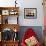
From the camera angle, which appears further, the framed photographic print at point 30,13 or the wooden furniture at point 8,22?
the framed photographic print at point 30,13

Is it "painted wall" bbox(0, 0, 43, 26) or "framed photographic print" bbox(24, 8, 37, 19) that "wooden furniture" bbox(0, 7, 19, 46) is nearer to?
"painted wall" bbox(0, 0, 43, 26)

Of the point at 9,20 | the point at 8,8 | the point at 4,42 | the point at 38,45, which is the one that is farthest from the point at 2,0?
the point at 38,45

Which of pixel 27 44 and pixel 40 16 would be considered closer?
pixel 27 44

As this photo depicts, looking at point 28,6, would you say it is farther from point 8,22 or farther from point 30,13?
point 8,22

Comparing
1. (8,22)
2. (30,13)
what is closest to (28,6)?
(30,13)

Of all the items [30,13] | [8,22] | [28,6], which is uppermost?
[28,6]

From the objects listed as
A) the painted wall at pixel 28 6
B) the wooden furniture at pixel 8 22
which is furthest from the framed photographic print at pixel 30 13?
the wooden furniture at pixel 8 22

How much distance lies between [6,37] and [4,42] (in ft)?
0.65

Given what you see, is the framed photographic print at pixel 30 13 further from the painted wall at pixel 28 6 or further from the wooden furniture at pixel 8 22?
the wooden furniture at pixel 8 22

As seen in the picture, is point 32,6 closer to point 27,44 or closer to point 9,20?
point 9,20

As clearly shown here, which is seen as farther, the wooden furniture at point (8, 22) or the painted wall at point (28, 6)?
→ the painted wall at point (28, 6)

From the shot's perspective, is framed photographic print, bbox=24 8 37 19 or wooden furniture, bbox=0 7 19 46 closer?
wooden furniture, bbox=0 7 19 46

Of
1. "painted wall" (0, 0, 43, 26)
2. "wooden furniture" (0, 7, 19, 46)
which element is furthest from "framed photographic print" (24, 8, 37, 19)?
"wooden furniture" (0, 7, 19, 46)

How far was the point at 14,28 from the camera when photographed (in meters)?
6.04
